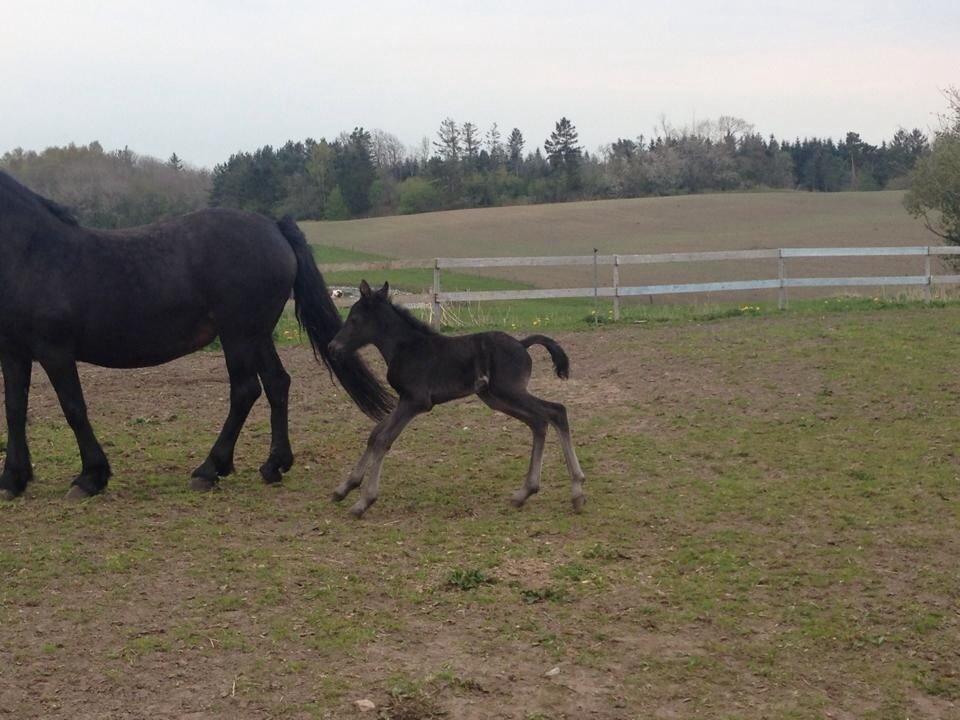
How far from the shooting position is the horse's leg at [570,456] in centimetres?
722

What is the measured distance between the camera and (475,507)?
7.39 metres

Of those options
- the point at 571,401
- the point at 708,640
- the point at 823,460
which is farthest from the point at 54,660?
the point at 571,401

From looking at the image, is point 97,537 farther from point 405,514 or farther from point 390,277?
point 390,277

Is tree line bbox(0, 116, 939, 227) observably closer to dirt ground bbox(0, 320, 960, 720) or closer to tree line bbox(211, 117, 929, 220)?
tree line bbox(211, 117, 929, 220)

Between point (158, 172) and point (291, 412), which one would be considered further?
point (158, 172)

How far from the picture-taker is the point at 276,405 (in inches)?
325

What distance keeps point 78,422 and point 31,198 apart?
173cm

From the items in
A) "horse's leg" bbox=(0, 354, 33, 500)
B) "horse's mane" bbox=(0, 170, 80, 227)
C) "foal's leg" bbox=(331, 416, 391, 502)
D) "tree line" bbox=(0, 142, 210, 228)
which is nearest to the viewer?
"foal's leg" bbox=(331, 416, 391, 502)

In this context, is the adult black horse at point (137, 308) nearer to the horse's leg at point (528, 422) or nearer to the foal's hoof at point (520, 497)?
the horse's leg at point (528, 422)

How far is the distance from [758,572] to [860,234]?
159 ft

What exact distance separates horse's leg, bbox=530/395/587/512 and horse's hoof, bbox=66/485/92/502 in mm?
3333

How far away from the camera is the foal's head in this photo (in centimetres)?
764

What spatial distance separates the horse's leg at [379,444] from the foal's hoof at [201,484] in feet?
4.29

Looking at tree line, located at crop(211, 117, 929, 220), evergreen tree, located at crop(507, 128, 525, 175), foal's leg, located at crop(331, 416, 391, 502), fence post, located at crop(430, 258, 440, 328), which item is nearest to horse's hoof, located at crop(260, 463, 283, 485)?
foal's leg, located at crop(331, 416, 391, 502)
